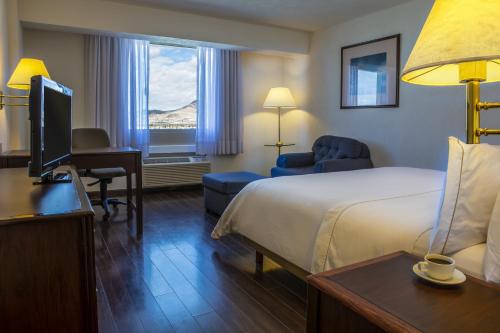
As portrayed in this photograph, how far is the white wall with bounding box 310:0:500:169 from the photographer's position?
153 inches

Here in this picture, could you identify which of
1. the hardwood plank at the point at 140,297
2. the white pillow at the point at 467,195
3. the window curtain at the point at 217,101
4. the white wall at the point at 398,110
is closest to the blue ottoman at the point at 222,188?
the hardwood plank at the point at 140,297

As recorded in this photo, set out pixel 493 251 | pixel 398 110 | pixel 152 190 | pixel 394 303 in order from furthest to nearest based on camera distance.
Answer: pixel 152 190 → pixel 398 110 → pixel 493 251 → pixel 394 303

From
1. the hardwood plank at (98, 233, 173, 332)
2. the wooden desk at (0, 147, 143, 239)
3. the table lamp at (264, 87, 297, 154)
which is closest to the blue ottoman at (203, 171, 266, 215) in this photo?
the wooden desk at (0, 147, 143, 239)

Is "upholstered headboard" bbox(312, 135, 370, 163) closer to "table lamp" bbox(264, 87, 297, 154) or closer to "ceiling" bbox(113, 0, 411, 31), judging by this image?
"table lamp" bbox(264, 87, 297, 154)

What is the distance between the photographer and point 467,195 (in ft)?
4.03

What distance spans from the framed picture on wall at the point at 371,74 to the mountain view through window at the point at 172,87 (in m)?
2.21

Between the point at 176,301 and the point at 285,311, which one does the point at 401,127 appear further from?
the point at 176,301

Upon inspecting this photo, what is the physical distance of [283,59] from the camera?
617 cm

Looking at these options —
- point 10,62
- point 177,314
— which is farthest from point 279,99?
point 177,314

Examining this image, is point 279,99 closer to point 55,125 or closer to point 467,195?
point 55,125

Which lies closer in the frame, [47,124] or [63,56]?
[47,124]

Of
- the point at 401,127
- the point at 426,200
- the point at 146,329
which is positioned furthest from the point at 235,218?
the point at 401,127

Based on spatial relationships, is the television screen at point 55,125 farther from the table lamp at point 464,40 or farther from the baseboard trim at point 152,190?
the baseboard trim at point 152,190

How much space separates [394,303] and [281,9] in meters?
4.26
